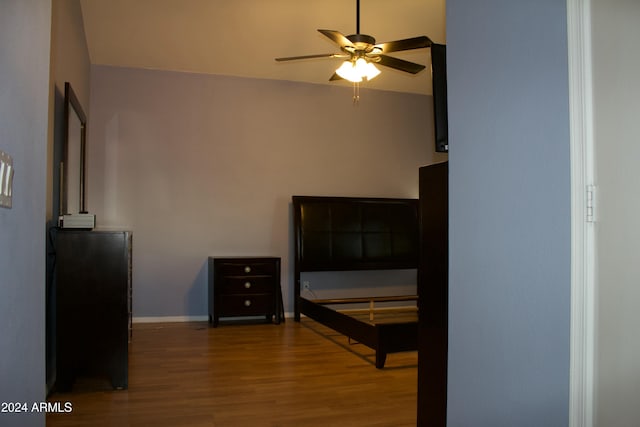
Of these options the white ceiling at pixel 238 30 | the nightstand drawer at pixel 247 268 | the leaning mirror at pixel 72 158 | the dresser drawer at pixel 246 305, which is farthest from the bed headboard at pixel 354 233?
the leaning mirror at pixel 72 158

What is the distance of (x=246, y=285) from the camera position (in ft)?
16.3

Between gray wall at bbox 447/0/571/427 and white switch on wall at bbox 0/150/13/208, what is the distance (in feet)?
3.77

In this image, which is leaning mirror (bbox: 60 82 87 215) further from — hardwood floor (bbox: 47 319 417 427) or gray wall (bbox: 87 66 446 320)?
hardwood floor (bbox: 47 319 417 427)

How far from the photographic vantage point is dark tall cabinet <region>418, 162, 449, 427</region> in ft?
5.68

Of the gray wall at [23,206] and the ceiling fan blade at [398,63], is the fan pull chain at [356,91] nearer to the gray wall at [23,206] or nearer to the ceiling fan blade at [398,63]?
the ceiling fan blade at [398,63]

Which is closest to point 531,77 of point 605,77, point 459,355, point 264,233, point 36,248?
point 605,77

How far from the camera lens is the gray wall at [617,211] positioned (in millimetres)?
1023

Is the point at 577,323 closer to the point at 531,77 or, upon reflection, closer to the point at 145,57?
the point at 531,77

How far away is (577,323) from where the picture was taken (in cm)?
107

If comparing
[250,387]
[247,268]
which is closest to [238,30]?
[247,268]

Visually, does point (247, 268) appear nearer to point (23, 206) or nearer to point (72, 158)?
point (72, 158)

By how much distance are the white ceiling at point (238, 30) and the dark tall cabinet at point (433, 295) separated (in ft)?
10.2

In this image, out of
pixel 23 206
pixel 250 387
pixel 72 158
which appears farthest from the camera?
pixel 72 158

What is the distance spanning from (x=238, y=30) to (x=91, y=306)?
3067 mm
